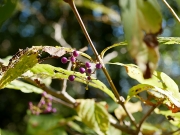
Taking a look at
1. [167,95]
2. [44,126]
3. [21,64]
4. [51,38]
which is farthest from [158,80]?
[51,38]

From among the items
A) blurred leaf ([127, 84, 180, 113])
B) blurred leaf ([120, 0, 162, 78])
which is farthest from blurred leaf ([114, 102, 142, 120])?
blurred leaf ([120, 0, 162, 78])

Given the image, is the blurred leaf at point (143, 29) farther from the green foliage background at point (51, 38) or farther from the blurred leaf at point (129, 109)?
the green foliage background at point (51, 38)

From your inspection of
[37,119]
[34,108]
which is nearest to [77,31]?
[37,119]

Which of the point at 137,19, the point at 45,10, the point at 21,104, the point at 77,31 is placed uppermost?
the point at 137,19

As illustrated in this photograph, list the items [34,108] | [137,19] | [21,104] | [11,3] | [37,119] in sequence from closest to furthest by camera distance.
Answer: [137,19] → [11,3] → [34,108] → [37,119] → [21,104]

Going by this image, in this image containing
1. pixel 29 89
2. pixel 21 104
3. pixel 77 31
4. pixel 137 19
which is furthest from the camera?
pixel 77 31

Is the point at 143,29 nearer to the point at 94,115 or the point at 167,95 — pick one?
the point at 167,95

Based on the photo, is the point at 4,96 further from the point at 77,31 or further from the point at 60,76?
the point at 60,76
